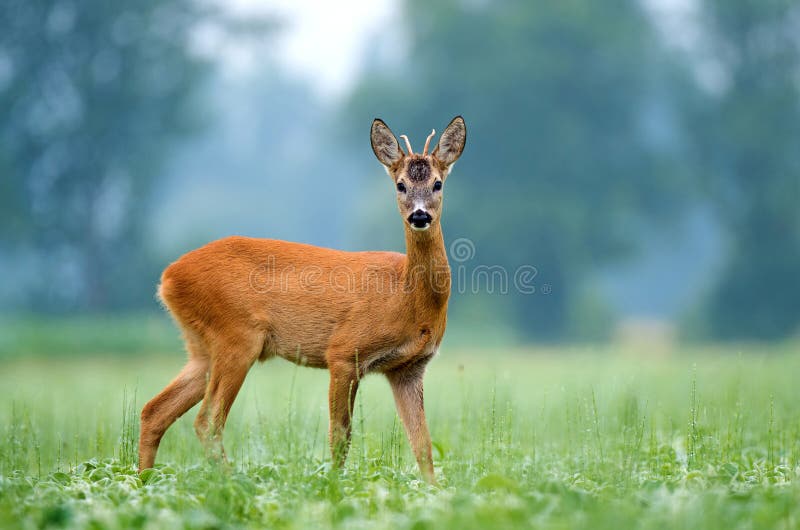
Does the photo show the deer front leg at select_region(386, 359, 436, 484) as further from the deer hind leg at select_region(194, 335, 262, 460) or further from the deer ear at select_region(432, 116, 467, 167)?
the deer ear at select_region(432, 116, 467, 167)

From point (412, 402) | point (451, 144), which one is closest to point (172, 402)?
point (412, 402)

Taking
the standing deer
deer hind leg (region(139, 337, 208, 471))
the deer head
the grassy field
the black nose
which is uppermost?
the deer head

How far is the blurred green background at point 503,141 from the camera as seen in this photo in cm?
2727

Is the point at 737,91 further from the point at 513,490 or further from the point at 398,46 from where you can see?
the point at 513,490

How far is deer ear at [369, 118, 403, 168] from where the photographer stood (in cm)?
664

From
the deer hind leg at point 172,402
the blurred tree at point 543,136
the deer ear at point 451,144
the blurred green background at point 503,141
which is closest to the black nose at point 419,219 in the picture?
the deer ear at point 451,144

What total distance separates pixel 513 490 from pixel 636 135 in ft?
97.0

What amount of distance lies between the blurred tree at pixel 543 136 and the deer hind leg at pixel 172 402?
23981 mm

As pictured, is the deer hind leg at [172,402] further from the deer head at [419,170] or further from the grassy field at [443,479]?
the deer head at [419,170]

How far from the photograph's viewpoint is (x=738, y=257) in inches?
1237

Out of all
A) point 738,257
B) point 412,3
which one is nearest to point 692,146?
point 738,257

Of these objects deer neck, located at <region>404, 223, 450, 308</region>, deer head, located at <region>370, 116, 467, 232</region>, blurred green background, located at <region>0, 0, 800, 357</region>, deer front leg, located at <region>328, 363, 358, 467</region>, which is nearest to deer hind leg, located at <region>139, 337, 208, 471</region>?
deer front leg, located at <region>328, 363, 358, 467</region>

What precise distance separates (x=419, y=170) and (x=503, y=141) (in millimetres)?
25439

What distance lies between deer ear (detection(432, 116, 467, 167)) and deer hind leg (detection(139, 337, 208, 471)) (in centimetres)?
206
